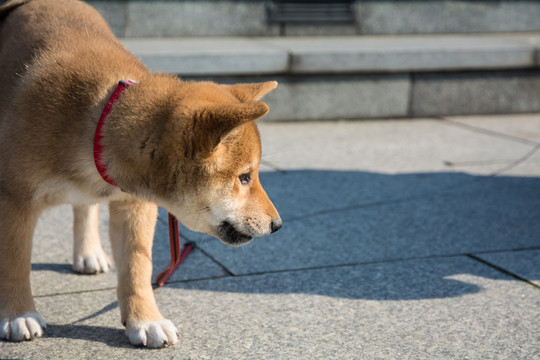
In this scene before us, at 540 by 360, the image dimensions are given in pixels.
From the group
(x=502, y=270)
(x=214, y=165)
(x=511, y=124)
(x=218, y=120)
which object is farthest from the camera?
(x=511, y=124)

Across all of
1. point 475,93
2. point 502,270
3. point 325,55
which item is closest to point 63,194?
point 502,270

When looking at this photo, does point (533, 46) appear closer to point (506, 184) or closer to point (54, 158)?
point (506, 184)

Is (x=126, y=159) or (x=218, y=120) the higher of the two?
(x=218, y=120)

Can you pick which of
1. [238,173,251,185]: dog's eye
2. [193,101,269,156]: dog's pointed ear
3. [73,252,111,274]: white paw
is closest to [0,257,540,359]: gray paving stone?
[73,252,111,274]: white paw

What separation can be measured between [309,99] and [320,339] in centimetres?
449

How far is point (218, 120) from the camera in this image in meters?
2.71

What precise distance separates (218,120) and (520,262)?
84.3 inches

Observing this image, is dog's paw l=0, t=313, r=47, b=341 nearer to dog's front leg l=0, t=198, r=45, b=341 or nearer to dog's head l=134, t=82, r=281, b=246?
dog's front leg l=0, t=198, r=45, b=341

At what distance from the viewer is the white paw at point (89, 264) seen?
3.78 meters

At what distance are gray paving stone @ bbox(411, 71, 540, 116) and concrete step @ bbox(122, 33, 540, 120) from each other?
11mm

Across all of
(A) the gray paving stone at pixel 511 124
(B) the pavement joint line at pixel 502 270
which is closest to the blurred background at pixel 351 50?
(A) the gray paving stone at pixel 511 124

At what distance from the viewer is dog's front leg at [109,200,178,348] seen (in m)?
3.01

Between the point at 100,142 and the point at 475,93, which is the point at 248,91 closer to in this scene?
the point at 100,142

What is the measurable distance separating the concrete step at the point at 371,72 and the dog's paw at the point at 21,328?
13.3 feet
